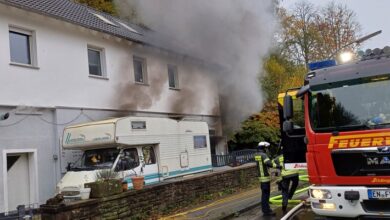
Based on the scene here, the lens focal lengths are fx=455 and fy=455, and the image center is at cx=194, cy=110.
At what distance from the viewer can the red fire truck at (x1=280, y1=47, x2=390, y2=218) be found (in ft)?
20.6

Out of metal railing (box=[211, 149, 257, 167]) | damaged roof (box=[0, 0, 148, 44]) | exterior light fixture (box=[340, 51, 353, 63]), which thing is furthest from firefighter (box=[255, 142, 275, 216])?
metal railing (box=[211, 149, 257, 167])

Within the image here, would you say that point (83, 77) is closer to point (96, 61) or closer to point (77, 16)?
point (96, 61)

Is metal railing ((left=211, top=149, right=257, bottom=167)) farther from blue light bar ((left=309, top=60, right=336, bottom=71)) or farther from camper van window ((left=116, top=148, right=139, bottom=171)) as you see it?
blue light bar ((left=309, top=60, right=336, bottom=71))

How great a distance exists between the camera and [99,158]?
483 inches

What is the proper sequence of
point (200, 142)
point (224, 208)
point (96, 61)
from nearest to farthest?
point (224, 208) < point (200, 142) < point (96, 61)

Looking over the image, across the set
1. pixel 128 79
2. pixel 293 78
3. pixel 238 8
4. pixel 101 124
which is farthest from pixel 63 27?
pixel 293 78

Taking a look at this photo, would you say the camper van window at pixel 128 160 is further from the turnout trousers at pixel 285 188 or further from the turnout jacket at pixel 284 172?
the turnout trousers at pixel 285 188

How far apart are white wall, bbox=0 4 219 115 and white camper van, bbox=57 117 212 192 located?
183cm

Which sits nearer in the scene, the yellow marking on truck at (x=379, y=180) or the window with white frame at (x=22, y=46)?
the yellow marking on truck at (x=379, y=180)

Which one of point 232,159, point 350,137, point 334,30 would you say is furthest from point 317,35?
point 350,137

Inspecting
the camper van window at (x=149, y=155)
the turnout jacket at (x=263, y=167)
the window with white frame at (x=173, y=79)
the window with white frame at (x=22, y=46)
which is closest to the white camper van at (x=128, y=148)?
the camper van window at (x=149, y=155)

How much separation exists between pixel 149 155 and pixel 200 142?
10.8ft

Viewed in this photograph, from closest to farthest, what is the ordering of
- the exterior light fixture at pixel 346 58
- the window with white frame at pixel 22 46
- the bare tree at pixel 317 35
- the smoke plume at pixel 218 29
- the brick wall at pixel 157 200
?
the exterior light fixture at pixel 346 58 → the brick wall at pixel 157 200 → the window with white frame at pixel 22 46 → the smoke plume at pixel 218 29 → the bare tree at pixel 317 35

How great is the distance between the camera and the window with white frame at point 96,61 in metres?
16.1
